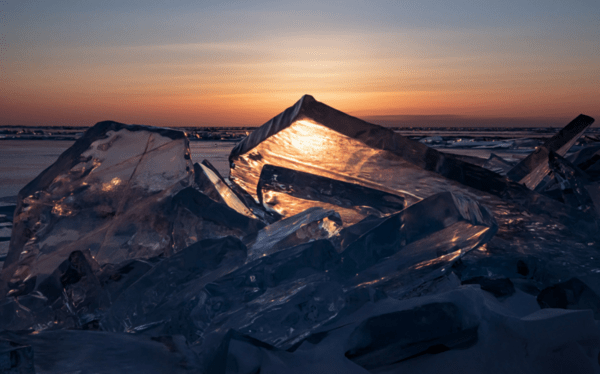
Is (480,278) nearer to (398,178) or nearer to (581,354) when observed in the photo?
(581,354)

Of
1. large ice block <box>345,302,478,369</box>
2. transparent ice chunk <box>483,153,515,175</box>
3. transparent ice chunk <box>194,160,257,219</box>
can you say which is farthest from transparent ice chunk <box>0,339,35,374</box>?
transparent ice chunk <box>483,153,515,175</box>

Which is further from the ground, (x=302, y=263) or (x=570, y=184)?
(x=570, y=184)

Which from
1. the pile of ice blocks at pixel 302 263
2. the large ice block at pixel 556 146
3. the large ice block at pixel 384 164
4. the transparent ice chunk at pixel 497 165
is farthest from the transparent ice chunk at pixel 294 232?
the transparent ice chunk at pixel 497 165

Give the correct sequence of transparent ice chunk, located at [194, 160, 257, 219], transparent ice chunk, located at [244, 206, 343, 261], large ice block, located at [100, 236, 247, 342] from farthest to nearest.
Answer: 1. transparent ice chunk, located at [194, 160, 257, 219]
2. transparent ice chunk, located at [244, 206, 343, 261]
3. large ice block, located at [100, 236, 247, 342]

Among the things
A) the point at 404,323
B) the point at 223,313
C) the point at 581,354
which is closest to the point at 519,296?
the point at 581,354

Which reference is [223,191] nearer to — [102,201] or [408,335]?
[102,201]

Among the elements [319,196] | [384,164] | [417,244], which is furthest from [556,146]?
[417,244]

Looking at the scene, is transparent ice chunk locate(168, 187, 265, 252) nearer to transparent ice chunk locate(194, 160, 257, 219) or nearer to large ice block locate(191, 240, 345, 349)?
transparent ice chunk locate(194, 160, 257, 219)
